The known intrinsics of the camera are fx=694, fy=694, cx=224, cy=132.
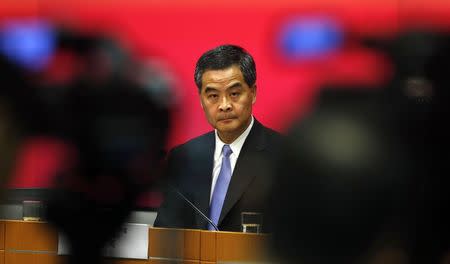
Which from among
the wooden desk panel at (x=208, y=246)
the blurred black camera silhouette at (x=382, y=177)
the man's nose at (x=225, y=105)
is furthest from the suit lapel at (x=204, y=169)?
the blurred black camera silhouette at (x=382, y=177)

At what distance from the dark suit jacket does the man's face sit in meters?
0.05

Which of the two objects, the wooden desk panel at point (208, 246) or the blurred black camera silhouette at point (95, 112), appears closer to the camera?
the wooden desk panel at point (208, 246)

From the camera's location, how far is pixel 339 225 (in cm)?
187

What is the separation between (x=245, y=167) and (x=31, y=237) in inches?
28.0

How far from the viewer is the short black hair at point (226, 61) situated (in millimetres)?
2191

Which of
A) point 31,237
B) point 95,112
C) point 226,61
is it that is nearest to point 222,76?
point 226,61

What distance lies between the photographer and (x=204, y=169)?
2.34 metres

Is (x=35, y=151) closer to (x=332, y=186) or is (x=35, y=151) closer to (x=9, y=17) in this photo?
(x=9, y=17)

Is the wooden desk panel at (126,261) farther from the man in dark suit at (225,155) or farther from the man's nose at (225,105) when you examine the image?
the man's nose at (225,105)

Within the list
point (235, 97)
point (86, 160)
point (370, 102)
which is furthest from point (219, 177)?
point (370, 102)

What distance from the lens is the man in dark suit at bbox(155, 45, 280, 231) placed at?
2195 millimetres

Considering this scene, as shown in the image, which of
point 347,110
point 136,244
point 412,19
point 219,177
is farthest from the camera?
point 219,177

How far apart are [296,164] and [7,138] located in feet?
3.81

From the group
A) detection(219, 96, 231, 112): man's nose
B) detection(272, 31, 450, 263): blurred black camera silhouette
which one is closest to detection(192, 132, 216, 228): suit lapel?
detection(219, 96, 231, 112): man's nose
